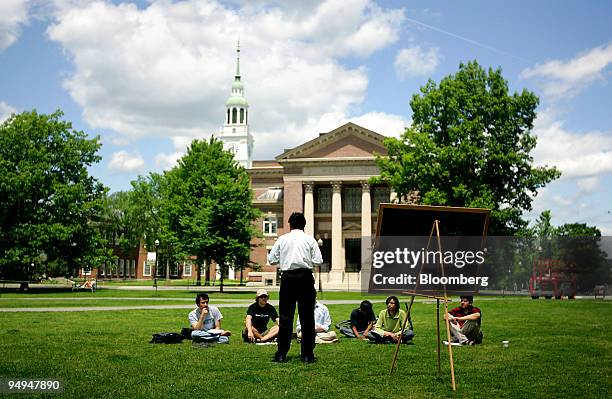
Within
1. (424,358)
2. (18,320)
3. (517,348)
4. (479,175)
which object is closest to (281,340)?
(424,358)

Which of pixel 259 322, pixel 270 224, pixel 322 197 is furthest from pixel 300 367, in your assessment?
pixel 270 224

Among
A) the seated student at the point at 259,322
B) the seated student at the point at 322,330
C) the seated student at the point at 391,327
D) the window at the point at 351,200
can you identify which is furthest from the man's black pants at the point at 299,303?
the window at the point at 351,200

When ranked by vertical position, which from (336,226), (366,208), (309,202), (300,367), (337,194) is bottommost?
(300,367)

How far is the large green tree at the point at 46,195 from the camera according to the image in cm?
4184

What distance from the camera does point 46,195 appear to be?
143 ft

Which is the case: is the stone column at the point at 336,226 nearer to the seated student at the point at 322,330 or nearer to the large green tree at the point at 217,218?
the large green tree at the point at 217,218

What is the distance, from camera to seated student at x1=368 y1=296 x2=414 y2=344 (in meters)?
12.7

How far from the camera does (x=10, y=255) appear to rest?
41125 mm

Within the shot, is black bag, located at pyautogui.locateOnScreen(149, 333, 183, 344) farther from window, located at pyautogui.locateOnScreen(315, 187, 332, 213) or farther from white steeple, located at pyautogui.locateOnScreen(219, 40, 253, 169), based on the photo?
white steeple, located at pyautogui.locateOnScreen(219, 40, 253, 169)

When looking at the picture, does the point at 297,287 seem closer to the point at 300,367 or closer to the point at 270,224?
the point at 300,367

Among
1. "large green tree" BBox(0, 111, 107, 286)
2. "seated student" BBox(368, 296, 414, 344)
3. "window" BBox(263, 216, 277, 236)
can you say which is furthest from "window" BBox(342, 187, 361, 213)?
"seated student" BBox(368, 296, 414, 344)

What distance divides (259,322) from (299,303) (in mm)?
3556

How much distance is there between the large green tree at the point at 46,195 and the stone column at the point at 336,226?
79.3 feet

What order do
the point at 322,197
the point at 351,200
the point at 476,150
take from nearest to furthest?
1. the point at 476,150
2. the point at 351,200
3. the point at 322,197
